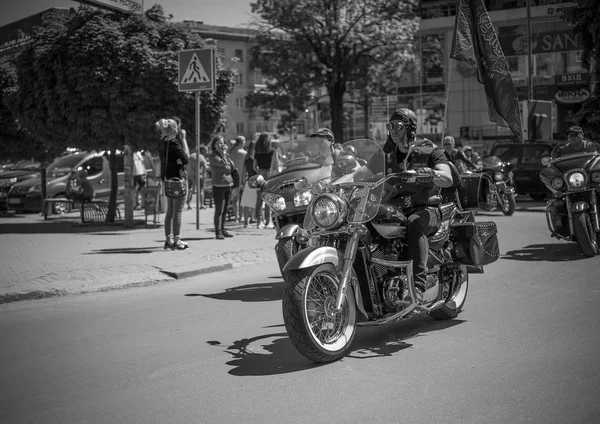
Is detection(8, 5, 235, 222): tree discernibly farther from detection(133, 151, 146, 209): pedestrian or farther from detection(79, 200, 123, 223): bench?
detection(133, 151, 146, 209): pedestrian

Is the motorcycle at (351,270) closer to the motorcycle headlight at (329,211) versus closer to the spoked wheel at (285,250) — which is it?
the motorcycle headlight at (329,211)

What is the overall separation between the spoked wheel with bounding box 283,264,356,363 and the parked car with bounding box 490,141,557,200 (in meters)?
19.1

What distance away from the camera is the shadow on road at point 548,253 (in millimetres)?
11094

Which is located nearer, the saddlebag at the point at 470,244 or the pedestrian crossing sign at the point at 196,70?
the saddlebag at the point at 470,244

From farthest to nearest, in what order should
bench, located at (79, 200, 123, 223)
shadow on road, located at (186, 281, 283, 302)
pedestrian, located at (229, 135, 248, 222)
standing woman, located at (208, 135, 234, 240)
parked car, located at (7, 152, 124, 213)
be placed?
1. parked car, located at (7, 152, 124, 213)
2. pedestrian, located at (229, 135, 248, 222)
3. bench, located at (79, 200, 123, 223)
4. standing woman, located at (208, 135, 234, 240)
5. shadow on road, located at (186, 281, 283, 302)

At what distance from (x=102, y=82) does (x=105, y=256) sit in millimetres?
5328

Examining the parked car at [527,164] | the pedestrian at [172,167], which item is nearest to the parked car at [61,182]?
the pedestrian at [172,167]

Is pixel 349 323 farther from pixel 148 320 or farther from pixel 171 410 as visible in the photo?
pixel 148 320

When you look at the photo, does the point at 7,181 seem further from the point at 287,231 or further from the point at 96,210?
the point at 287,231

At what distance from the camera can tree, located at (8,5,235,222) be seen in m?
15.4

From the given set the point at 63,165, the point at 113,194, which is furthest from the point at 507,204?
Answer: the point at 63,165

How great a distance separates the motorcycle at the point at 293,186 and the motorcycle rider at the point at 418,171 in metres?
0.96

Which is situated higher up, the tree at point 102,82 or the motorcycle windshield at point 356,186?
the tree at point 102,82

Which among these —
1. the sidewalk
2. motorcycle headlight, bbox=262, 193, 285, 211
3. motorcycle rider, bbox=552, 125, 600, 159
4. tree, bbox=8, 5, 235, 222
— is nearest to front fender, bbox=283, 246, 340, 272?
motorcycle headlight, bbox=262, 193, 285, 211
